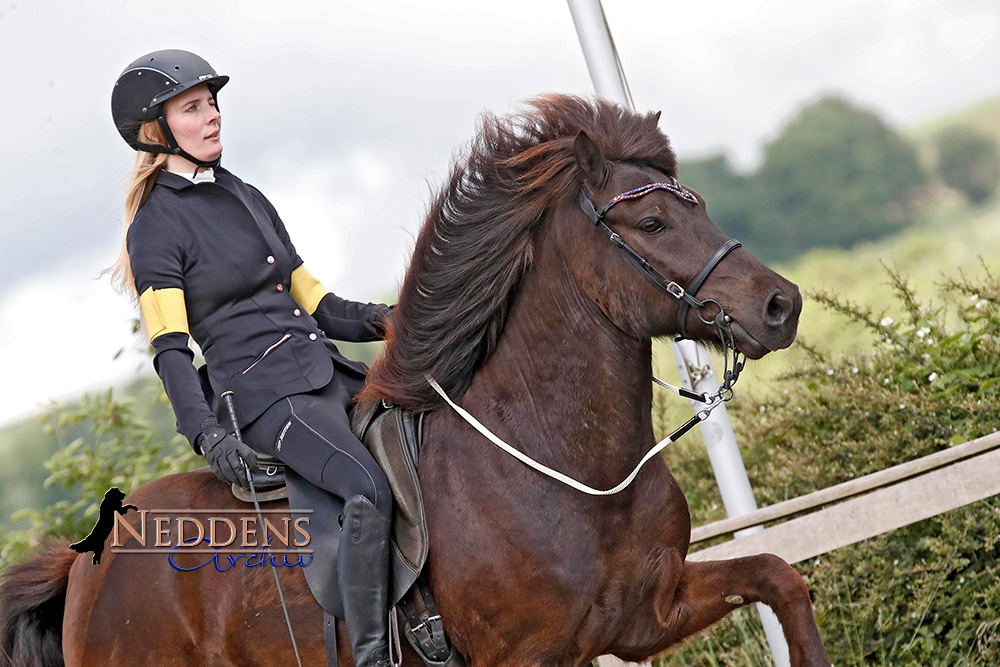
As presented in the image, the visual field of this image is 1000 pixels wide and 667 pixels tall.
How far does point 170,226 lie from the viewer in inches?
137

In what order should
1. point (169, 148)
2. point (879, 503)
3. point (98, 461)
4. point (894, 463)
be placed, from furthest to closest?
point (98, 461) < point (894, 463) < point (879, 503) < point (169, 148)

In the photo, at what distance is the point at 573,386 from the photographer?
3170 mm

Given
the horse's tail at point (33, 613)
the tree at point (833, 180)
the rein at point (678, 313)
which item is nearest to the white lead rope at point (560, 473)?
the rein at point (678, 313)

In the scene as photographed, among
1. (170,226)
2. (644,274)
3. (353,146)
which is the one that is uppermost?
(353,146)

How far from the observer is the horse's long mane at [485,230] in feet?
10.6

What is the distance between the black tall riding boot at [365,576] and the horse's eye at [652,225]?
4.00ft

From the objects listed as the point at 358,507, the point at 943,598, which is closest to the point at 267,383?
the point at 358,507

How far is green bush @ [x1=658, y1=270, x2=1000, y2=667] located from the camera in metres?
4.75

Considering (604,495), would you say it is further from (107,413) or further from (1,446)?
(1,446)

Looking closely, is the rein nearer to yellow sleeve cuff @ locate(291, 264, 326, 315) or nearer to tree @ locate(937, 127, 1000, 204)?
yellow sleeve cuff @ locate(291, 264, 326, 315)

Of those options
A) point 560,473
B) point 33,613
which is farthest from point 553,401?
point 33,613

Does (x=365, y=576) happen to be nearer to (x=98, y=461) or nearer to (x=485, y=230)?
(x=485, y=230)

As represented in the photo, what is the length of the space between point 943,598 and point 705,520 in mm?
1559

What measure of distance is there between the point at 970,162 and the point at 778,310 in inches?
654
